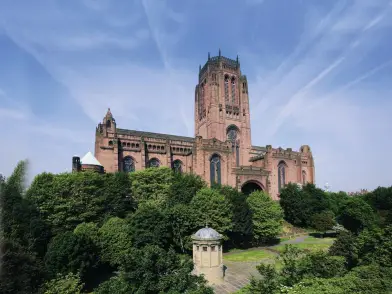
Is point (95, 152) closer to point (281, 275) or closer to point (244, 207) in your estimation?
point (244, 207)

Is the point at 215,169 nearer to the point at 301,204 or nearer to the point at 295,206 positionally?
the point at 295,206

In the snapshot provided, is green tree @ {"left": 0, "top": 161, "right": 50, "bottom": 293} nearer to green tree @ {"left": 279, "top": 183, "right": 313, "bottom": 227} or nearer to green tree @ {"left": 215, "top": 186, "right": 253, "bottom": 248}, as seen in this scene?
green tree @ {"left": 215, "top": 186, "right": 253, "bottom": 248}

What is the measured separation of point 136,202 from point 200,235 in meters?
14.1

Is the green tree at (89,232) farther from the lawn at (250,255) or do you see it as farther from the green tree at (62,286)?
the lawn at (250,255)

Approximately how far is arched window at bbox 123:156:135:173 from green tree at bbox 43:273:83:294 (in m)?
26.7

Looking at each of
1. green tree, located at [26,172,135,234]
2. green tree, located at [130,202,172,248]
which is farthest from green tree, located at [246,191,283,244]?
green tree, located at [26,172,135,234]

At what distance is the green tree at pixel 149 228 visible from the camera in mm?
23828

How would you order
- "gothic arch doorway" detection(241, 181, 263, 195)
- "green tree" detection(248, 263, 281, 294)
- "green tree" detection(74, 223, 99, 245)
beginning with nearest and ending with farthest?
"green tree" detection(248, 263, 281, 294), "green tree" detection(74, 223, 99, 245), "gothic arch doorway" detection(241, 181, 263, 195)

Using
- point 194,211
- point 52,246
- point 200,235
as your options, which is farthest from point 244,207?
point 52,246

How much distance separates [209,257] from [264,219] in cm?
1430

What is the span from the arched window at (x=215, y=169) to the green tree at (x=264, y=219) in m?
11.0

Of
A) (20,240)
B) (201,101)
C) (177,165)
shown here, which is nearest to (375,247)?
(20,240)

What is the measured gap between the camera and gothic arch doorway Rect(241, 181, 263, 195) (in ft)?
156

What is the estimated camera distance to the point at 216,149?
45.0 metres
